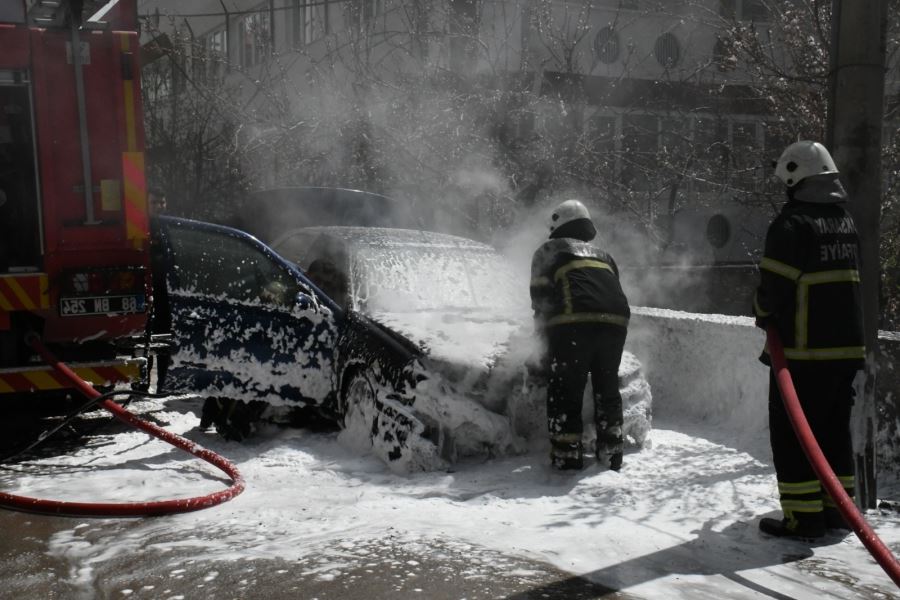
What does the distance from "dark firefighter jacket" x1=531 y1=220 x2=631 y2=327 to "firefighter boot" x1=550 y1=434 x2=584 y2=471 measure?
2.37 ft

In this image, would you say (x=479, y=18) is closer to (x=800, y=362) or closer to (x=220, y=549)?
(x=800, y=362)

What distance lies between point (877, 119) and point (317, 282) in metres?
4.12

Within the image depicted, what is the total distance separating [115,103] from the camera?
5.87 metres

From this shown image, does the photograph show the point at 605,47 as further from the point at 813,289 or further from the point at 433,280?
the point at 813,289

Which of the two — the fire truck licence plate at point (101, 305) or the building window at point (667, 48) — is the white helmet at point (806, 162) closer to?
the fire truck licence plate at point (101, 305)

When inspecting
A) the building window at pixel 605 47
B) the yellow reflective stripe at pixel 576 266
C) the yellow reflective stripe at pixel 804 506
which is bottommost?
the yellow reflective stripe at pixel 804 506

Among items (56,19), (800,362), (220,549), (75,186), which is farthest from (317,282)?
(800,362)

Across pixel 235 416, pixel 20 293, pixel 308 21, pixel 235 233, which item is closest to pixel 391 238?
pixel 235 233

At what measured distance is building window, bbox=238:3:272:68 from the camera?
17.3 m

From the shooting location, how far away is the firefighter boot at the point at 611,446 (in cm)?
572

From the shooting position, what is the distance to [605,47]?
13.4 m

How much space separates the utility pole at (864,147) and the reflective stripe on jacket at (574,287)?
151cm

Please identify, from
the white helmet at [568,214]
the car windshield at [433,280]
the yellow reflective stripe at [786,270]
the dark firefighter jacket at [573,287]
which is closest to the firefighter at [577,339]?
the dark firefighter jacket at [573,287]

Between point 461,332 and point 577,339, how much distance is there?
84 cm
